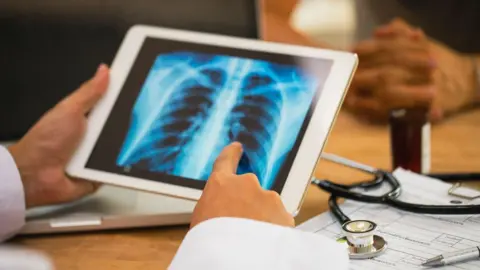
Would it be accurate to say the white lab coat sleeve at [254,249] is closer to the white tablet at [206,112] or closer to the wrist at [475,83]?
the white tablet at [206,112]

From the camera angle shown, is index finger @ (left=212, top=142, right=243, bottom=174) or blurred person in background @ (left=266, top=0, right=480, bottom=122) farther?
blurred person in background @ (left=266, top=0, right=480, bottom=122)

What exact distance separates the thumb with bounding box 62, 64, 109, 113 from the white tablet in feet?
0.04

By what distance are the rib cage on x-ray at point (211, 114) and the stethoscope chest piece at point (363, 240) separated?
0.38 feet

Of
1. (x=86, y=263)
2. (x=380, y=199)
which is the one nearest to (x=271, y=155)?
(x=380, y=199)

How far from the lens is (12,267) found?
1.76ft

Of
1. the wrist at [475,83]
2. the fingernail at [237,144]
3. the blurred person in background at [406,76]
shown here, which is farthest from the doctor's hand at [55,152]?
the wrist at [475,83]

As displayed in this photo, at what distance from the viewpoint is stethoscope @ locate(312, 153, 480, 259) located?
79 centimetres

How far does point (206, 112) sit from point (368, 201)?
0.79ft

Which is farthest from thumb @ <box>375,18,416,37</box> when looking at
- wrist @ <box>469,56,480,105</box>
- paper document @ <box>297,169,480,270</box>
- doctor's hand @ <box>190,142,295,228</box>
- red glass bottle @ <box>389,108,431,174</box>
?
doctor's hand @ <box>190,142,295,228</box>

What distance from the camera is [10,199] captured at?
0.97 meters

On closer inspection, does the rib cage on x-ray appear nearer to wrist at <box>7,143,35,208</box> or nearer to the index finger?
the index finger

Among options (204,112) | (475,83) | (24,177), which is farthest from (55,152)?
(475,83)

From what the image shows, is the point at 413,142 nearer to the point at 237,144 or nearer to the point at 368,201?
the point at 368,201

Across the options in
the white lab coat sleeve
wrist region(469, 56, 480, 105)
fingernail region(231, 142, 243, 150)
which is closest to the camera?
the white lab coat sleeve
